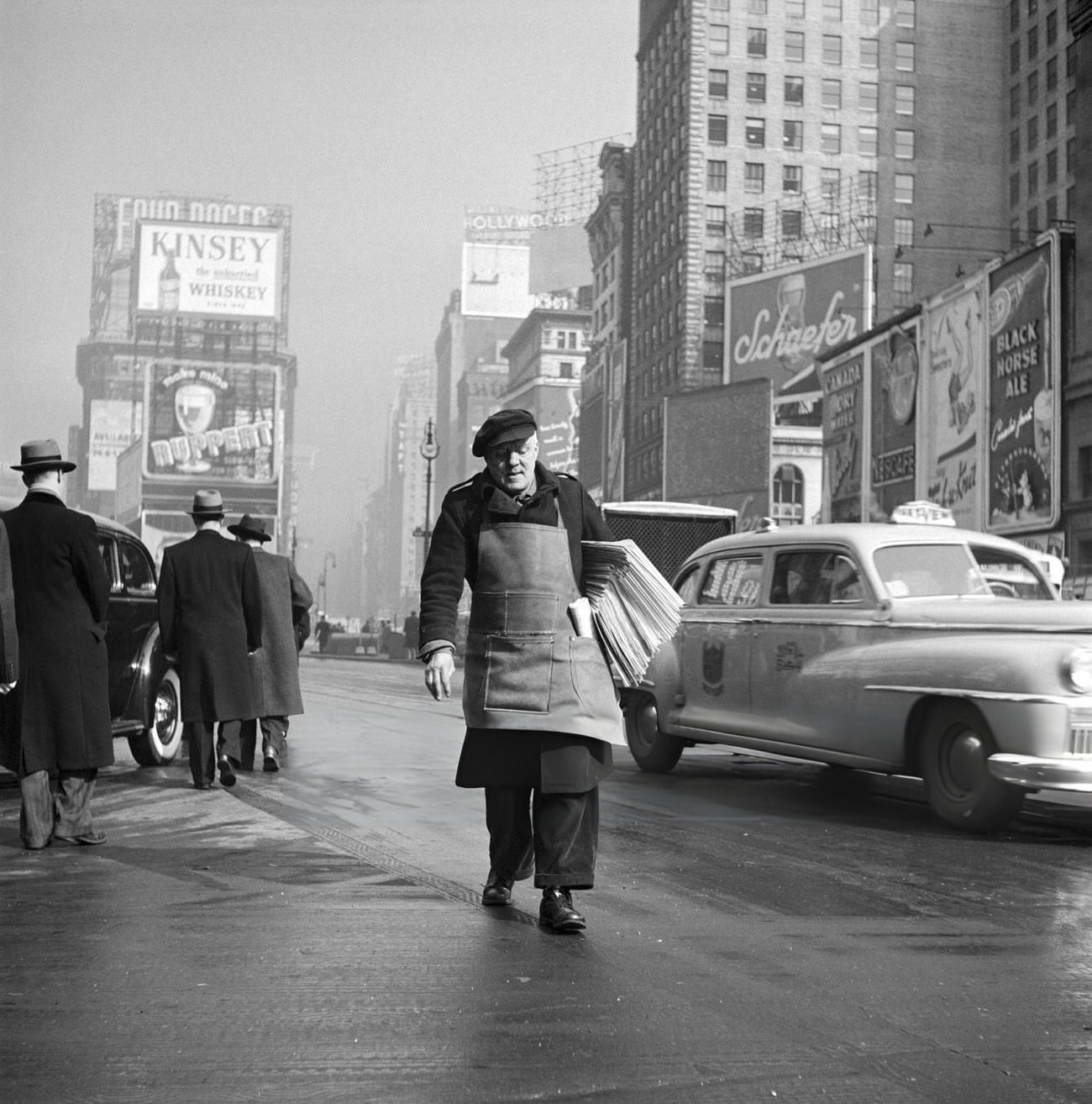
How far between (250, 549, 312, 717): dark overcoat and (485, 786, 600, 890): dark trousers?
563 centimetres

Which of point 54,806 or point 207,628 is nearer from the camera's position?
point 54,806

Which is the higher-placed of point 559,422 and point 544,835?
point 559,422

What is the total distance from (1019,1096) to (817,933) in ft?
6.09

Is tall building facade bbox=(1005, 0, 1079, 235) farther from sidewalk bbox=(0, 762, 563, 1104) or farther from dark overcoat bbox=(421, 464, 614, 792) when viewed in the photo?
sidewalk bbox=(0, 762, 563, 1104)

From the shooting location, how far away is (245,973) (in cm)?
458

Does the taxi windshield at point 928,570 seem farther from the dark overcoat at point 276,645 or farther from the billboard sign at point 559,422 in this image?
the billboard sign at point 559,422

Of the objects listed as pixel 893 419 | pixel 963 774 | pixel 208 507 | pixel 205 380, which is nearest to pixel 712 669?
pixel 963 774

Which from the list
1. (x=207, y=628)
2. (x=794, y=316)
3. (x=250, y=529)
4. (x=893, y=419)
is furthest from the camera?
(x=794, y=316)

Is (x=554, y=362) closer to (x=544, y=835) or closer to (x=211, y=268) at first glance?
(x=211, y=268)

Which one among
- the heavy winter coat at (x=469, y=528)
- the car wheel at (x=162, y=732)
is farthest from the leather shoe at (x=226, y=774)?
the heavy winter coat at (x=469, y=528)

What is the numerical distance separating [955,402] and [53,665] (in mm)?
41254

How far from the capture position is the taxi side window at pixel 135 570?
11375 millimetres

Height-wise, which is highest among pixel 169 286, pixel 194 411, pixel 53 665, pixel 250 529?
pixel 169 286

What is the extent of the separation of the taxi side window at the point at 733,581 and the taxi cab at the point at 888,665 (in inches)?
0.6
